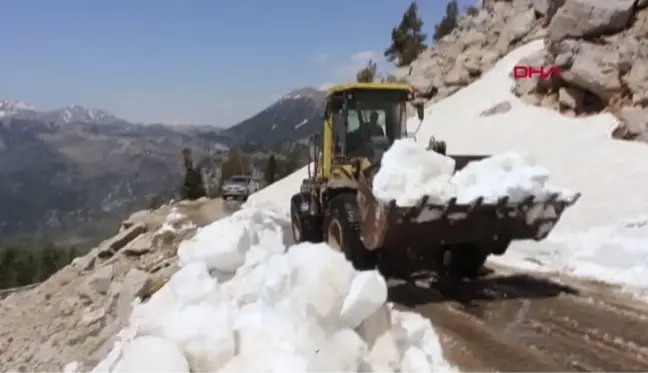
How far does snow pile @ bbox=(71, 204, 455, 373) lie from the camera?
420 centimetres

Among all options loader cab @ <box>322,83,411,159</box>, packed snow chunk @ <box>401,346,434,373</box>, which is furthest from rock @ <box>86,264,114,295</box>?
packed snow chunk @ <box>401,346,434,373</box>

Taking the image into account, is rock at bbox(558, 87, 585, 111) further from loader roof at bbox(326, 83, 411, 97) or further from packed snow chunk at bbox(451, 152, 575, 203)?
packed snow chunk at bbox(451, 152, 575, 203)

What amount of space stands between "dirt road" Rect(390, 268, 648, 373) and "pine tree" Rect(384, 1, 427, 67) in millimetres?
37145

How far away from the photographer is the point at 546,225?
24.2 ft

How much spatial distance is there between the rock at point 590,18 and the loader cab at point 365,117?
12861mm

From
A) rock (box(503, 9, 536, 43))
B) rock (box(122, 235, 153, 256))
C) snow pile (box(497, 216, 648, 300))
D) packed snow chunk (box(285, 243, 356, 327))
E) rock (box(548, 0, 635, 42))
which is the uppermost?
rock (box(503, 9, 536, 43))

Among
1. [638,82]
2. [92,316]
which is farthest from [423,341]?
[638,82]

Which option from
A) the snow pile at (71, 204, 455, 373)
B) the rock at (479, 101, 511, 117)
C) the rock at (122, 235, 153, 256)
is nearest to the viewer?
the snow pile at (71, 204, 455, 373)

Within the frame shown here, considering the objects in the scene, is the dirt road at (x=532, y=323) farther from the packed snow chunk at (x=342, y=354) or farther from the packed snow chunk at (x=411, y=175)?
the packed snow chunk at (x=411, y=175)

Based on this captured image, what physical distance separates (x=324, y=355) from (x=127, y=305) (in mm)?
7222

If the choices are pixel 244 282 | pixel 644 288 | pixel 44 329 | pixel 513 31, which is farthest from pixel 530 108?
pixel 244 282

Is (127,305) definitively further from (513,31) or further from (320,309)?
(513,31)

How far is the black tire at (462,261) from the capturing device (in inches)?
338

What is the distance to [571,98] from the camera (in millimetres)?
19562
